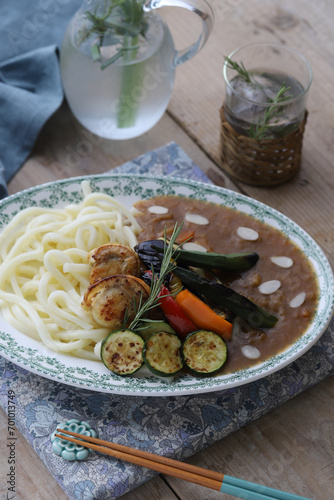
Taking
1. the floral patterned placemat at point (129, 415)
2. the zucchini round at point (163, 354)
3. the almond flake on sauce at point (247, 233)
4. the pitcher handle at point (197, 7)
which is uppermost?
the pitcher handle at point (197, 7)

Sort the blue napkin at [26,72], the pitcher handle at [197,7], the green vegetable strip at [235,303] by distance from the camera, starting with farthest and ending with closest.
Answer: the blue napkin at [26,72], the pitcher handle at [197,7], the green vegetable strip at [235,303]

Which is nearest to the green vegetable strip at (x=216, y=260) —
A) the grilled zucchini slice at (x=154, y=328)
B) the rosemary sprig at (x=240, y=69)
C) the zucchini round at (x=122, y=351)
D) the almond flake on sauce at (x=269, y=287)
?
the almond flake on sauce at (x=269, y=287)

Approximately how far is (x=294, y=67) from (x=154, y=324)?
6.74 ft

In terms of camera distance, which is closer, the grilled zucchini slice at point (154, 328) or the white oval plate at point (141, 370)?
the white oval plate at point (141, 370)

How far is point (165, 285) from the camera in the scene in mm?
3188

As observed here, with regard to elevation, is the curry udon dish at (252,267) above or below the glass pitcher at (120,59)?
below

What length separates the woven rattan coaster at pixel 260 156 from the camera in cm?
393

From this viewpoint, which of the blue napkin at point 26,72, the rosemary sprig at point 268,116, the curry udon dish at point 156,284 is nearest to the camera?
the curry udon dish at point 156,284

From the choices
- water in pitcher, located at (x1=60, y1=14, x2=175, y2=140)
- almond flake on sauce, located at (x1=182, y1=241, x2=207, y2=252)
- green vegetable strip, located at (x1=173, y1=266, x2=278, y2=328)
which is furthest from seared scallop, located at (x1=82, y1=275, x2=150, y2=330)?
water in pitcher, located at (x1=60, y1=14, x2=175, y2=140)

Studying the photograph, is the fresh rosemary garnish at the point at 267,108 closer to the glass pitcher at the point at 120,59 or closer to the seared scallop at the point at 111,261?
the glass pitcher at the point at 120,59

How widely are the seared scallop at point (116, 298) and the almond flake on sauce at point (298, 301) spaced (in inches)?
28.2

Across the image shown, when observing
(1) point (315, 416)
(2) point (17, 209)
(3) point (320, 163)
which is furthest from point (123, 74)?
(1) point (315, 416)

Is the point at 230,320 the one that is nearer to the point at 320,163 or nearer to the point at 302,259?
the point at 302,259

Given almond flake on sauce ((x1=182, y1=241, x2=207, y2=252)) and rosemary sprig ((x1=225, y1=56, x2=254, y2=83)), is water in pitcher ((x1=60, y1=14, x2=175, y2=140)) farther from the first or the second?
almond flake on sauce ((x1=182, y1=241, x2=207, y2=252))
